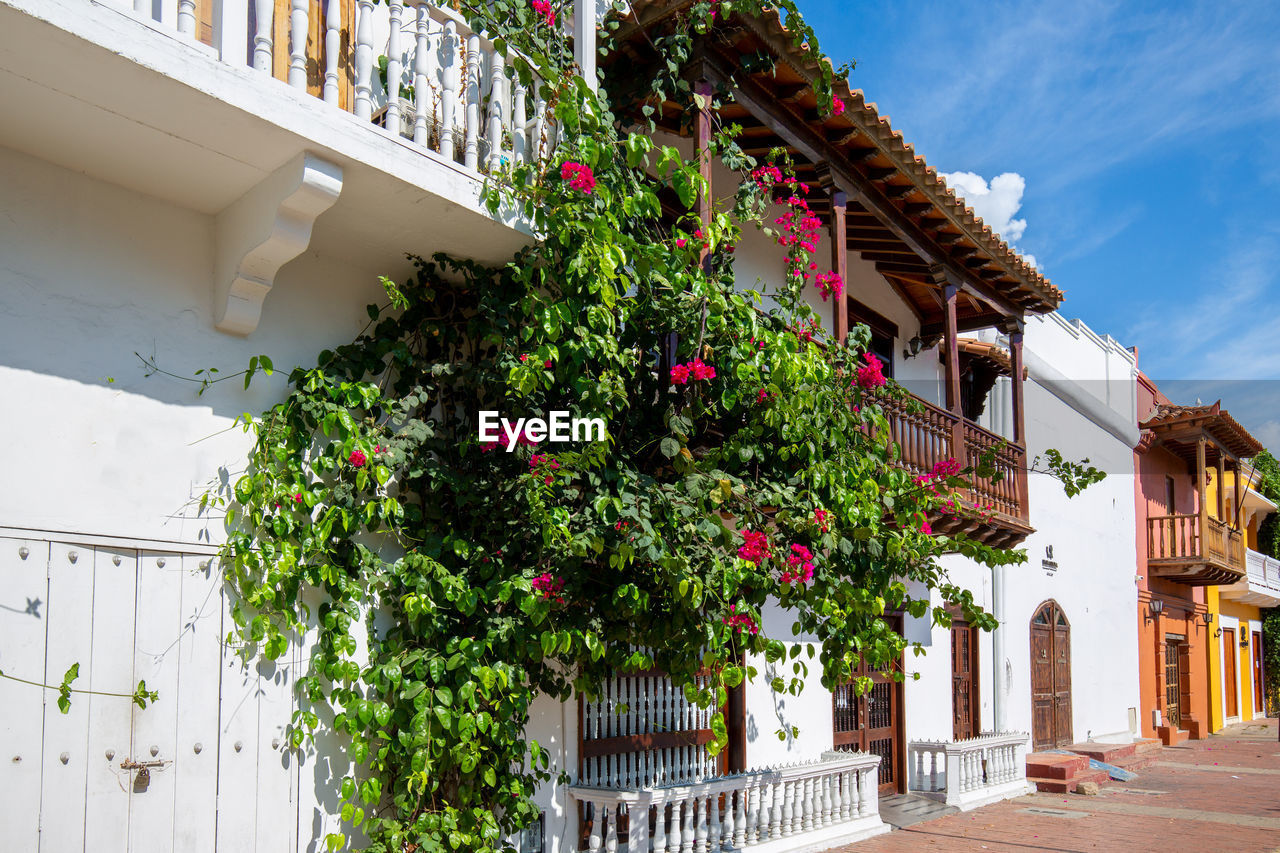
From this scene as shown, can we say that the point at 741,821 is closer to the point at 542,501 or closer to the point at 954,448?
the point at 542,501

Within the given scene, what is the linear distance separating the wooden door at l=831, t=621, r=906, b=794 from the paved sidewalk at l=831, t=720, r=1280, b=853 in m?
0.88

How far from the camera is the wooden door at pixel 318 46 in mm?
4894

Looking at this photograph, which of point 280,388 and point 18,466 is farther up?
point 280,388

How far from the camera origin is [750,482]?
552cm

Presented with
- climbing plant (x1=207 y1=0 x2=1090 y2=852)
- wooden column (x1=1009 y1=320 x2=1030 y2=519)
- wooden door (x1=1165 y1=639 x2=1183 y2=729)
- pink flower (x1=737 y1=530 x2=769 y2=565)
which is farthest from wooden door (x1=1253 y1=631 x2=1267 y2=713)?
pink flower (x1=737 y1=530 x2=769 y2=565)

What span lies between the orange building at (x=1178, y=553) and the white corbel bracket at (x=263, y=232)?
1851 centimetres

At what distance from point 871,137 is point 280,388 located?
477 centimetres

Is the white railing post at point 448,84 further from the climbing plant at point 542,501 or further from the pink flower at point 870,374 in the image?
the pink flower at point 870,374

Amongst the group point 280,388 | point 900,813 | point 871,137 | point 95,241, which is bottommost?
point 900,813

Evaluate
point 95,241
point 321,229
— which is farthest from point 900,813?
point 95,241

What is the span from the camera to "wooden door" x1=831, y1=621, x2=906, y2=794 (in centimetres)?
983

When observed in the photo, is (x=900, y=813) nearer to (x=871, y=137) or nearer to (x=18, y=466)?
(x=871, y=137)

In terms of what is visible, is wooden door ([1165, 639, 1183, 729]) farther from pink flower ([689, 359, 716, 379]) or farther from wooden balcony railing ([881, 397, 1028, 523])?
pink flower ([689, 359, 716, 379])

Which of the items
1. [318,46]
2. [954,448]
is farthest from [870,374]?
[318,46]
